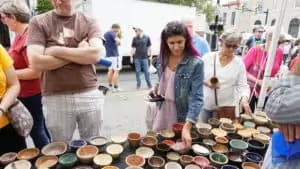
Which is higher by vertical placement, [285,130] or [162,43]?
[162,43]

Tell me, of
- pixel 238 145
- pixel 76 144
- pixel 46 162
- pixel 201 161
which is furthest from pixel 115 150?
pixel 238 145

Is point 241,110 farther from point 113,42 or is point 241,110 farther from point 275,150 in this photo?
point 113,42

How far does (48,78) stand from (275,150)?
125 cm

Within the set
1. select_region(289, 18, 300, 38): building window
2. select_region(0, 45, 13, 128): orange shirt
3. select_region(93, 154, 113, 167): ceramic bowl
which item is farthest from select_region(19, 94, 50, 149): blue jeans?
select_region(289, 18, 300, 38): building window

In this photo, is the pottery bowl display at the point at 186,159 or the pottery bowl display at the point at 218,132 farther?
the pottery bowl display at the point at 218,132

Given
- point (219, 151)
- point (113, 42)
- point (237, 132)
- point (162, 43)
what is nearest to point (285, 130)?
point (219, 151)

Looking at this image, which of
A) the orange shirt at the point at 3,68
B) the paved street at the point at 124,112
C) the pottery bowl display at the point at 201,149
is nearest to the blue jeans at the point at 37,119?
the orange shirt at the point at 3,68

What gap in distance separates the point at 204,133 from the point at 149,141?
1.13ft

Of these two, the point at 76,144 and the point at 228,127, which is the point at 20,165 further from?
the point at 228,127

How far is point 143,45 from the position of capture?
5684 mm

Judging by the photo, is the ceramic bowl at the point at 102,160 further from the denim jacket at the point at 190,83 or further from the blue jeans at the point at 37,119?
the blue jeans at the point at 37,119

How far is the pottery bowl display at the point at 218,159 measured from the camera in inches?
48.2

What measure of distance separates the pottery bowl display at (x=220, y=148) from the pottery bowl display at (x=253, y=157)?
0.11m

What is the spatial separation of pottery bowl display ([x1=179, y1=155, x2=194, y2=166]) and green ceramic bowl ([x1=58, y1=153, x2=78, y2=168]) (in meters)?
0.52
